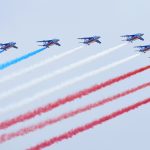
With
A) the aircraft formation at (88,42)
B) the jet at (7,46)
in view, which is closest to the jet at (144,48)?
the aircraft formation at (88,42)

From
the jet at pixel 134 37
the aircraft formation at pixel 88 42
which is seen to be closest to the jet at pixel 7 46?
the aircraft formation at pixel 88 42

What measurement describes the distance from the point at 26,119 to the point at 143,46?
2870 cm

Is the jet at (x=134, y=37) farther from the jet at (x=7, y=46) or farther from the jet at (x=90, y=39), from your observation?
the jet at (x=7, y=46)

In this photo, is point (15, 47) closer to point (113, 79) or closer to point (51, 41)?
point (51, 41)

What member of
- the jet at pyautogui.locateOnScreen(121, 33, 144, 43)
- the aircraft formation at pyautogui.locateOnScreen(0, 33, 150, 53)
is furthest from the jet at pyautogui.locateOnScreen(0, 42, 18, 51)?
the jet at pyautogui.locateOnScreen(121, 33, 144, 43)

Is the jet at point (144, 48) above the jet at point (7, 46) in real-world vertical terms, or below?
below

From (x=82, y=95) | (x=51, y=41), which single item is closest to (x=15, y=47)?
(x=51, y=41)

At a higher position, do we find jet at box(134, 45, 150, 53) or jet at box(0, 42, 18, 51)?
jet at box(0, 42, 18, 51)

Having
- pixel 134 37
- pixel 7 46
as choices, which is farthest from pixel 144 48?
pixel 7 46

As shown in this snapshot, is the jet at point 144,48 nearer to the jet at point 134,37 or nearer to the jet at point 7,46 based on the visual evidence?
the jet at point 134,37

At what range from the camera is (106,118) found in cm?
8456

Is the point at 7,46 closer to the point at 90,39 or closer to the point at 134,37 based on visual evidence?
the point at 90,39

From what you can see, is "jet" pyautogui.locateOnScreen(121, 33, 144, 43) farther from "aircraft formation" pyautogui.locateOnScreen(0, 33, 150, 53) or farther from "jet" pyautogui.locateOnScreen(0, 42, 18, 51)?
"jet" pyautogui.locateOnScreen(0, 42, 18, 51)

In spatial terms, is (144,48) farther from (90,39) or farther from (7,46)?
(7,46)
